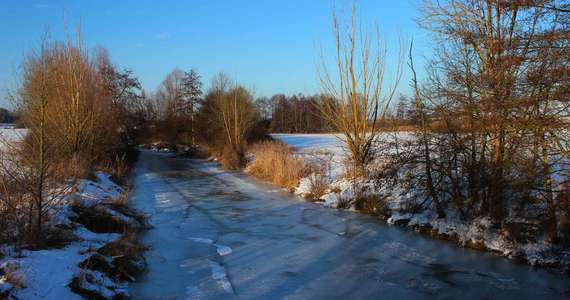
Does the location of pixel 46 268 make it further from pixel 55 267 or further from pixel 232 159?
pixel 232 159

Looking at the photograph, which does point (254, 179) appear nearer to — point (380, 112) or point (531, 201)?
point (380, 112)

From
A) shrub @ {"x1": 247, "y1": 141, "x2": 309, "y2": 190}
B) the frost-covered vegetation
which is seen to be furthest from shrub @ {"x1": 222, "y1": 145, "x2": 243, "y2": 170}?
the frost-covered vegetation

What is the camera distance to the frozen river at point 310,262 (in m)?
5.62

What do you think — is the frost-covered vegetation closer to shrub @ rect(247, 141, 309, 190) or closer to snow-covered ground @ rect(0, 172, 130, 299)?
snow-covered ground @ rect(0, 172, 130, 299)

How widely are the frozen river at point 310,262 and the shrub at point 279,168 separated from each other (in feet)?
14.1

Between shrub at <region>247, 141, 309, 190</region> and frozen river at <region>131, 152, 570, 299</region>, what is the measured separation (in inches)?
169

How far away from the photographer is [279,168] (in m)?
16.7

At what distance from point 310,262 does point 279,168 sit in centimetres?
988

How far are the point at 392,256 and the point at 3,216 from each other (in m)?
6.10

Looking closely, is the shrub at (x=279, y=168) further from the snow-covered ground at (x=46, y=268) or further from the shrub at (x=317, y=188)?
the snow-covered ground at (x=46, y=268)

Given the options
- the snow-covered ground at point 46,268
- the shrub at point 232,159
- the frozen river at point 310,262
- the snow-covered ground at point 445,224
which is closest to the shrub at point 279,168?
the snow-covered ground at point 445,224

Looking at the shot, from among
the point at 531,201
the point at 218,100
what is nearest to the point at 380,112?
the point at 531,201

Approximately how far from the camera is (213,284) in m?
5.75

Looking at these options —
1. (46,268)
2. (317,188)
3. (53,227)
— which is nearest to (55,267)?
(46,268)
